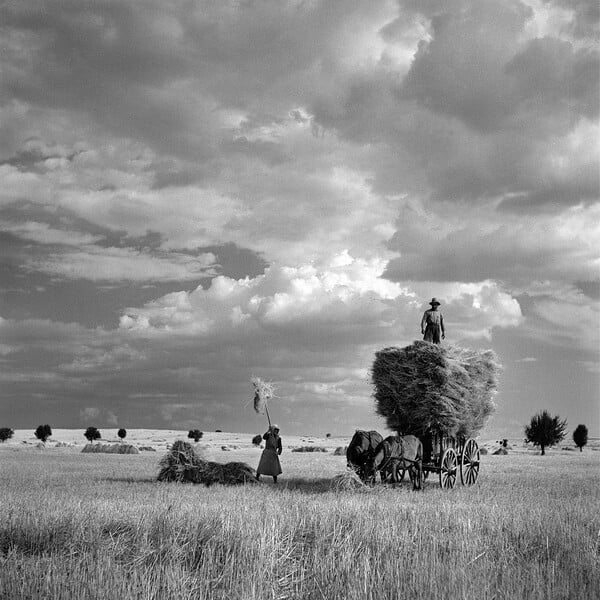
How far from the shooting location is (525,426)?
60.8 meters

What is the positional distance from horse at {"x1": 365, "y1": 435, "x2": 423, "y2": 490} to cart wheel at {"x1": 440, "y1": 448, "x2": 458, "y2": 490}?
0.88 metres

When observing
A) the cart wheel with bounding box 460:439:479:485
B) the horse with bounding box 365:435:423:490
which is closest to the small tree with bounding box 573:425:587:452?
the cart wheel with bounding box 460:439:479:485

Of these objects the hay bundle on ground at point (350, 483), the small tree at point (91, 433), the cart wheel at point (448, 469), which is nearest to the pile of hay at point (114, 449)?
the cart wheel at point (448, 469)

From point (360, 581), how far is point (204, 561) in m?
1.83

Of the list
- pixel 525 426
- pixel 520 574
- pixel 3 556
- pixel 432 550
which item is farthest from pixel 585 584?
pixel 525 426

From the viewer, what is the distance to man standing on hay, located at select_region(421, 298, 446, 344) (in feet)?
62.8

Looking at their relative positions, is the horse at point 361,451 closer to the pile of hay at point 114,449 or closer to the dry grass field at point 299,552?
the dry grass field at point 299,552

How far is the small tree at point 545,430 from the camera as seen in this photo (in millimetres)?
59594

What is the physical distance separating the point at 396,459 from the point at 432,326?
Answer: 4.19m

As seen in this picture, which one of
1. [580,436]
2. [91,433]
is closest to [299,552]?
[580,436]

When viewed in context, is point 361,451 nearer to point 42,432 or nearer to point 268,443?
point 268,443

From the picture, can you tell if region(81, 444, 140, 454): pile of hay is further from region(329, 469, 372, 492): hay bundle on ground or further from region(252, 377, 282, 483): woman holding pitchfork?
region(329, 469, 372, 492): hay bundle on ground

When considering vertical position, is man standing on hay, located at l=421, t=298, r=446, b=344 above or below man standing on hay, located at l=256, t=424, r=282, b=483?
above

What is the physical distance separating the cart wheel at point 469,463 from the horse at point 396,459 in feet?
7.63
